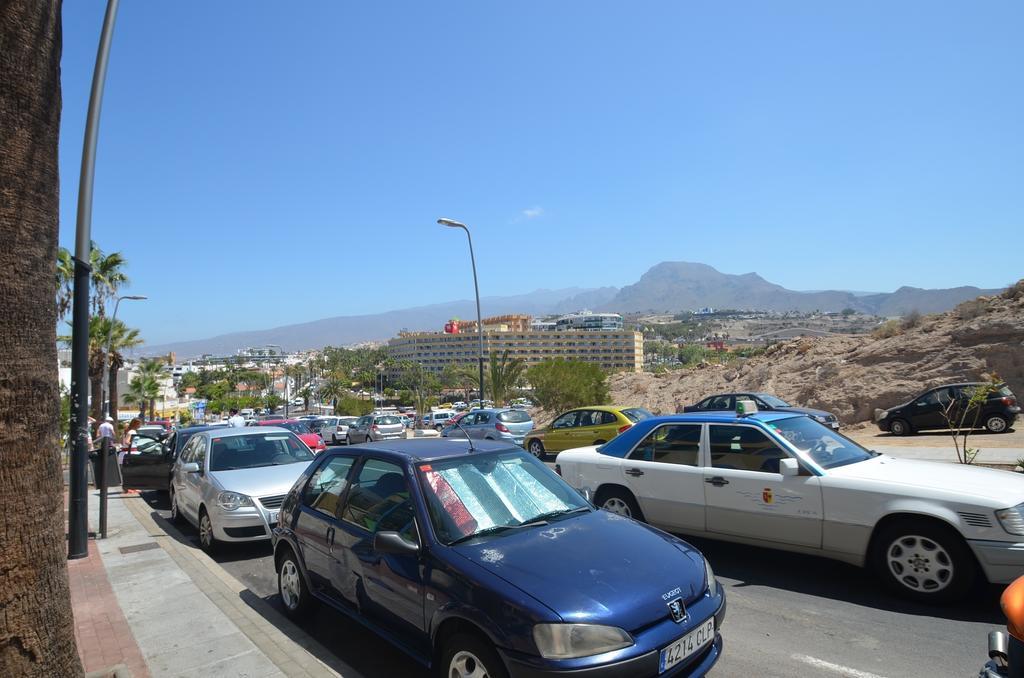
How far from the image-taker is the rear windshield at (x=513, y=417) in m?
21.2

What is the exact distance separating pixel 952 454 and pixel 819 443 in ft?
34.1

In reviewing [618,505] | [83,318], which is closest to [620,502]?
[618,505]

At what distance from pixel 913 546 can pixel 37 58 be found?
6.93 metres

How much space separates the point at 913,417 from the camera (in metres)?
19.4

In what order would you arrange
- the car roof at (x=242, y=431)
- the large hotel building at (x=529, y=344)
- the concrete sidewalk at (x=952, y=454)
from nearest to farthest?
the car roof at (x=242, y=431), the concrete sidewalk at (x=952, y=454), the large hotel building at (x=529, y=344)

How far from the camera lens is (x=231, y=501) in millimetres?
7973

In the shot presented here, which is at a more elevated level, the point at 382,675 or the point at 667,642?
the point at 667,642

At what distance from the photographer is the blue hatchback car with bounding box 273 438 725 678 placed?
3289mm

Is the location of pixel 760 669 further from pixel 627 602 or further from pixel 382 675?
pixel 382 675

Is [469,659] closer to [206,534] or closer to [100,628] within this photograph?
[100,628]

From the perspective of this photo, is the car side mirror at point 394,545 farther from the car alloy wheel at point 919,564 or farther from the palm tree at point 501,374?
the palm tree at point 501,374

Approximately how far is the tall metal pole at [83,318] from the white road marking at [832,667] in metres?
7.91

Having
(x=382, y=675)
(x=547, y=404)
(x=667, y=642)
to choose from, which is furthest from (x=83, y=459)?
(x=547, y=404)

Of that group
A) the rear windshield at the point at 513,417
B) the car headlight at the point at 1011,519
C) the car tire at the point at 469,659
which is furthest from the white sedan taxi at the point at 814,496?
the rear windshield at the point at 513,417
